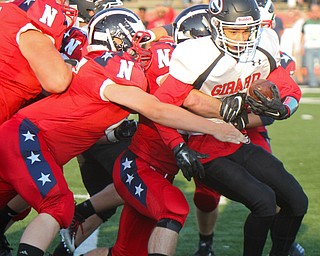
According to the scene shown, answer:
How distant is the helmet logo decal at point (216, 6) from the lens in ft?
14.5

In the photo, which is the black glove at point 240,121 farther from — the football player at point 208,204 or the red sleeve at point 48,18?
the red sleeve at point 48,18

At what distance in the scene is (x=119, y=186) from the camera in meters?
4.48

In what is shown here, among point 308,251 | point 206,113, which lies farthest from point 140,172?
point 308,251

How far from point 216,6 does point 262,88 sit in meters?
0.53

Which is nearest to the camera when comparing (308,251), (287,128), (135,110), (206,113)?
(135,110)

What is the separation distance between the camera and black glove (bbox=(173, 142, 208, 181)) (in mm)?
4090

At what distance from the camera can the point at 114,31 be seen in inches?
181

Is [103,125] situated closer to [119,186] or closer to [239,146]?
[119,186]

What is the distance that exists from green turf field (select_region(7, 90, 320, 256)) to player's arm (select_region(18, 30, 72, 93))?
163 centimetres

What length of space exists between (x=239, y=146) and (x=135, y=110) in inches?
25.0

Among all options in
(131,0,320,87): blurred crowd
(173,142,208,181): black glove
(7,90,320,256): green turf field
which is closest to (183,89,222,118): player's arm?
(173,142,208,181): black glove

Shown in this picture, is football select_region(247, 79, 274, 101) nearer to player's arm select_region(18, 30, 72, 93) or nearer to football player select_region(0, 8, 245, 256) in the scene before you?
football player select_region(0, 8, 245, 256)

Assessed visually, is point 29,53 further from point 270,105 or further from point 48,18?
point 270,105

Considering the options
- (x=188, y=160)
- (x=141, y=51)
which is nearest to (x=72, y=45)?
(x=141, y=51)
